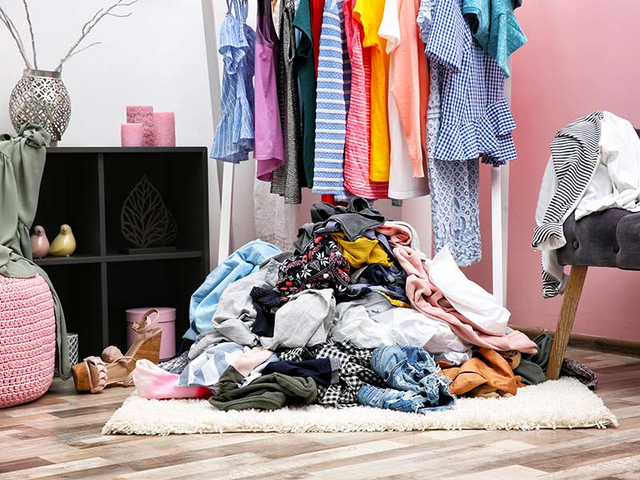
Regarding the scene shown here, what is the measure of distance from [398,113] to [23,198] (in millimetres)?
1219

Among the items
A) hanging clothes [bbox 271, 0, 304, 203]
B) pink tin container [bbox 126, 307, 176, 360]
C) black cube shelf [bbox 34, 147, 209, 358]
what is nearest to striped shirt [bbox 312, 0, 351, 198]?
hanging clothes [bbox 271, 0, 304, 203]

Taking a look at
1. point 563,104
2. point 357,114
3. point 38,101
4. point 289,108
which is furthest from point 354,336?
point 563,104

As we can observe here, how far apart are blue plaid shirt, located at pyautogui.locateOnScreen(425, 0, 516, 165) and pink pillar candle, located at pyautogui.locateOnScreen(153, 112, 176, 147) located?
98 cm

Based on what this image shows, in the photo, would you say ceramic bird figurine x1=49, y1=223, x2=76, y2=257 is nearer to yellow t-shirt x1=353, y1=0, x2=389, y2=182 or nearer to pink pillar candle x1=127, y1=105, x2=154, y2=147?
pink pillar candle x1=127, y1=105, x2=154, y2=147

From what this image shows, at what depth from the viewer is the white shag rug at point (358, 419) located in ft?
7.52

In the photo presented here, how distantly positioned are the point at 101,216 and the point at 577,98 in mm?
1790

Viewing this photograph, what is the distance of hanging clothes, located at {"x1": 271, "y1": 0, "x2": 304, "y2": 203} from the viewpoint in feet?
10.7

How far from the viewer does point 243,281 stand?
297 centimetres

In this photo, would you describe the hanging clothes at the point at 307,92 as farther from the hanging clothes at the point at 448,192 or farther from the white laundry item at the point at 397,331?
the white laundry item at the point at 397,331

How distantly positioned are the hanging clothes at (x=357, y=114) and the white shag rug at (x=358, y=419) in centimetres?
97

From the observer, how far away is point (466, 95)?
316 centimetres

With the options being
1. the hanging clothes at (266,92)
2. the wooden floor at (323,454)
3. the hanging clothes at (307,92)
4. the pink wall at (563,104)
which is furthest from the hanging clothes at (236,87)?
the wooden floor at (323,454)

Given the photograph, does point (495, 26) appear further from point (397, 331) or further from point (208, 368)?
point (208, 368)

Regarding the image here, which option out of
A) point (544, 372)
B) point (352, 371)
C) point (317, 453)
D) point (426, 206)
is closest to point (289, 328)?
point (352, 371)
